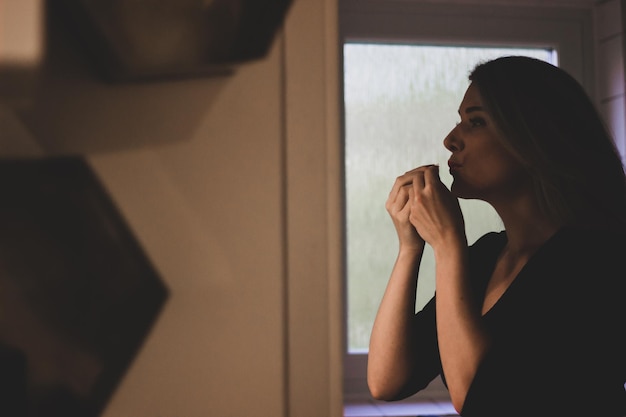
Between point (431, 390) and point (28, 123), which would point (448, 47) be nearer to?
point (431, 390)

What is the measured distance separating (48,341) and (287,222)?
104 millimetres

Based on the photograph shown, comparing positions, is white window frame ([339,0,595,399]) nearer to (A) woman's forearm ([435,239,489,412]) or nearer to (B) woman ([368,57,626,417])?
(B) woman ([368,57,626,417])

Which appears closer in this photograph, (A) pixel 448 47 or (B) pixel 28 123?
(B) pixel 28 123

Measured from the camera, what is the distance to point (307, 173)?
0.28 meters

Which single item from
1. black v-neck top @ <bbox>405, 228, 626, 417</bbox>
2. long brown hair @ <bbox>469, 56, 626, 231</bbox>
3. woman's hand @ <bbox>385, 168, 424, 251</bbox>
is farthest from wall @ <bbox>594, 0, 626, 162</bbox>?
woman's hand @ <bbox>385, 168, 424, 251</bbox>

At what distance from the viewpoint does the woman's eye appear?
4.17 feet

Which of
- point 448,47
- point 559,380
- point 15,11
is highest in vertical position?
point 448,47

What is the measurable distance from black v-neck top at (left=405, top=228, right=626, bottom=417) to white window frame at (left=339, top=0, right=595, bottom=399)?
906 mm

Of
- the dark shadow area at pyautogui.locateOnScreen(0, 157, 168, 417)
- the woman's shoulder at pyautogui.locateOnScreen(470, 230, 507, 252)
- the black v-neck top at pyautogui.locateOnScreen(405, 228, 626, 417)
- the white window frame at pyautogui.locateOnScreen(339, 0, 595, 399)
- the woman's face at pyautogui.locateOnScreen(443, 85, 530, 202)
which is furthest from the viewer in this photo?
the white window frame at pyautogui.locateOnScreen(339, 0, 595, 399)

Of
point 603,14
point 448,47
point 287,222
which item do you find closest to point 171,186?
point 287,222

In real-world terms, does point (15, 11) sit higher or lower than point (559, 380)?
higher

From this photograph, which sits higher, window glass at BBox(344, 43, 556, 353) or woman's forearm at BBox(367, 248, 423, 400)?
window glass at BBox(344, 43, 556, 353)

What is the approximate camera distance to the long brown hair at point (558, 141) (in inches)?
47.5

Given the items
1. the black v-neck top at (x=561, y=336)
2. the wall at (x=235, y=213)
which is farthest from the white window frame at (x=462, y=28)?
the wall at (x=235, y=213)
